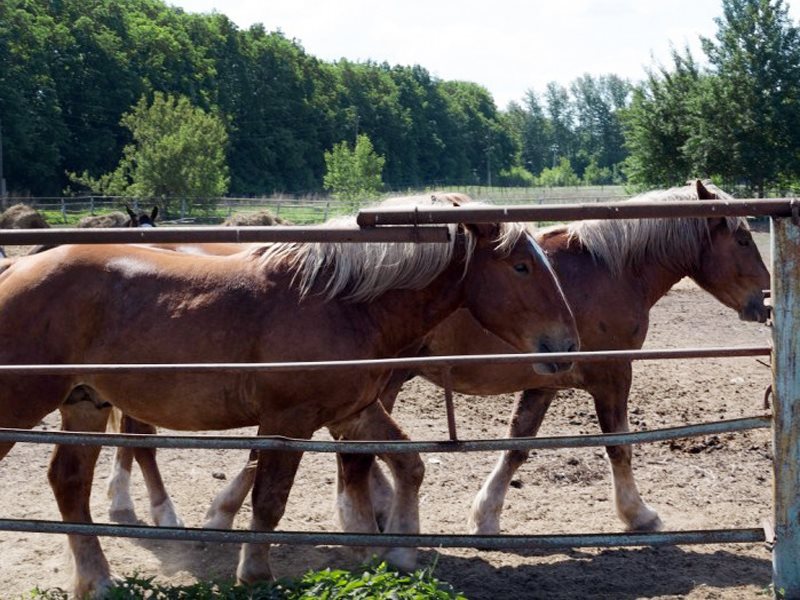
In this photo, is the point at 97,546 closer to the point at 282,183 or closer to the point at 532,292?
the point at 532,292

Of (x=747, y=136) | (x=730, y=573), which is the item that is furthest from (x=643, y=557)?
(x=747, y=136)

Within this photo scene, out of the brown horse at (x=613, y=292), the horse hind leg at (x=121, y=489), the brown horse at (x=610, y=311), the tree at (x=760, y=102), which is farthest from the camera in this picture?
the tree at (x=760, y=102)

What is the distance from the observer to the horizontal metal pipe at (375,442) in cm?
362

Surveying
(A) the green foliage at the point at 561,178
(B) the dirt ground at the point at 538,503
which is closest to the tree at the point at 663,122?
(B) the dirt ground at the point at 538,503

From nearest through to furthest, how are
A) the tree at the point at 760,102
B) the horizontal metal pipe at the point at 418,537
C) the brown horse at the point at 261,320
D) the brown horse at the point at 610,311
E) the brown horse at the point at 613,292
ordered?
the horizontal metal pipe at the point at 418,537 → the brown horse at the point at 261,320 → the brown horse at the point at 610,311 → the brown horse at the point at 613,292 → the tree at the point at 760,102

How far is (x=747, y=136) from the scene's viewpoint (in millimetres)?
35375

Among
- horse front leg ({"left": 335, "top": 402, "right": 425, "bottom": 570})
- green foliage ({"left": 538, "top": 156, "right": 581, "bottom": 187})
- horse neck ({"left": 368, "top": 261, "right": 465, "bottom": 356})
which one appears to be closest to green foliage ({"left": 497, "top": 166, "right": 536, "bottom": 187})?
green foliage ({"left": 538, "top": 156, "right": 581, "bottom": 187})

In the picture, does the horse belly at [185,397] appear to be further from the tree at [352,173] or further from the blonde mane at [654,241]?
the tree at [352,173]

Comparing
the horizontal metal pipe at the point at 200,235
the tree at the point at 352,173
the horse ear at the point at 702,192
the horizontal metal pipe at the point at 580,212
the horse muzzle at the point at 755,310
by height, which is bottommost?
the horse muzzle at the point at 755,310

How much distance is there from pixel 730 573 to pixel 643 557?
0.48 m

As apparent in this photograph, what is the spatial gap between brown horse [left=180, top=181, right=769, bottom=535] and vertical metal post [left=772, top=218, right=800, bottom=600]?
2.10 m

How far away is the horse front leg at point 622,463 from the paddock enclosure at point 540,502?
0.50 ft

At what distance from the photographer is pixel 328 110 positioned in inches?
3536

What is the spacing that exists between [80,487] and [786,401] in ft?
10.7
